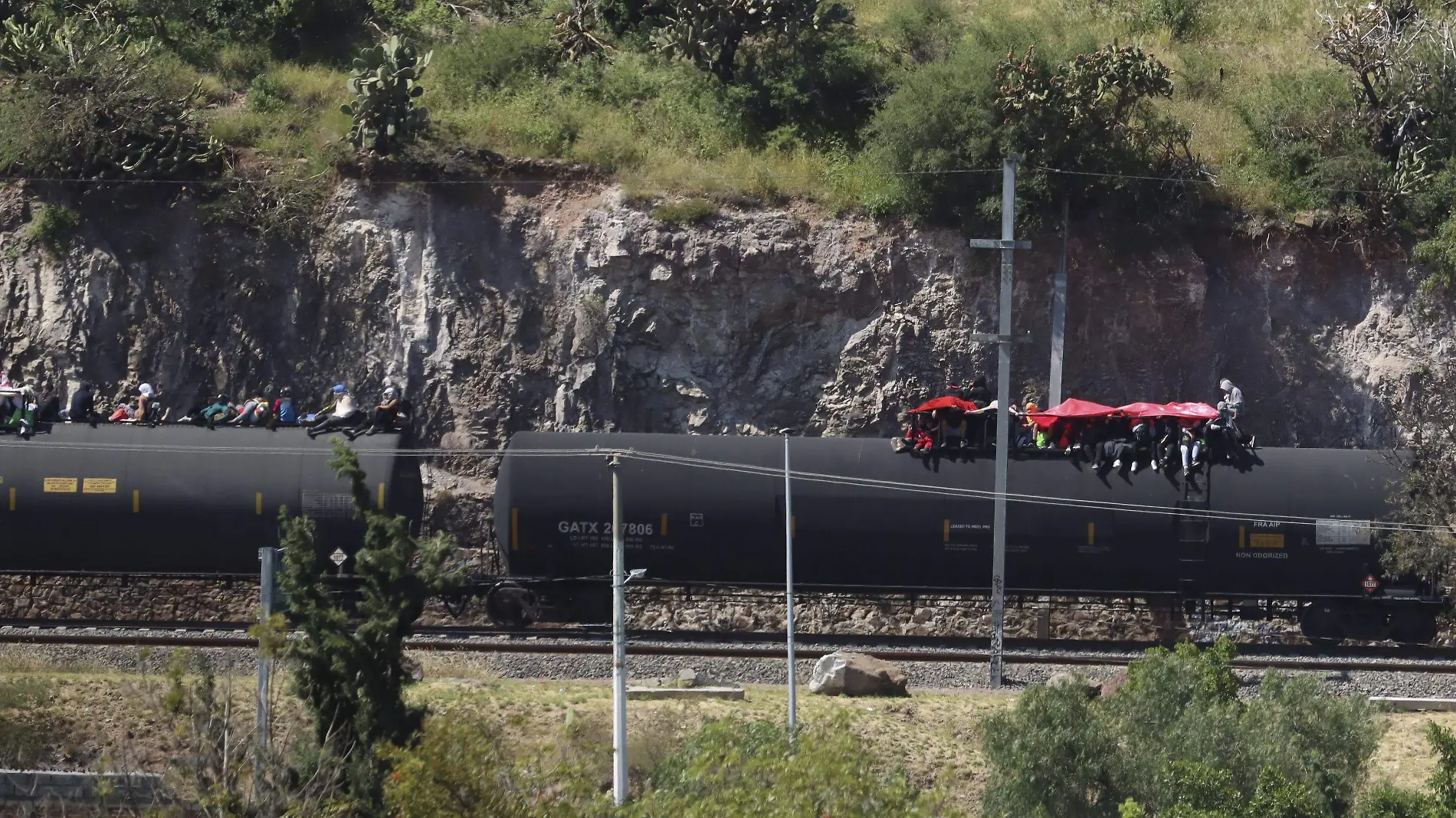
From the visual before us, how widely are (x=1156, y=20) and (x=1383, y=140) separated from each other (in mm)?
8870

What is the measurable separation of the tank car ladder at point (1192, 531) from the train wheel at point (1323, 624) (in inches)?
85.2

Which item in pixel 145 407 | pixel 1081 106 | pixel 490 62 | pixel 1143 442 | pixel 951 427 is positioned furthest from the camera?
pixel 490 62

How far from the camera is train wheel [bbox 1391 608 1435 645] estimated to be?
23.1 metres

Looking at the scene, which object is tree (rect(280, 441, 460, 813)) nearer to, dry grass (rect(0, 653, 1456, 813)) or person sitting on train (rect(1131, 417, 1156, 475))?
dry grass (rect(0, 653, 1456, 813))

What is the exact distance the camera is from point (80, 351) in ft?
105

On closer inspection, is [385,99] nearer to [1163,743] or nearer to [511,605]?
[511,605]

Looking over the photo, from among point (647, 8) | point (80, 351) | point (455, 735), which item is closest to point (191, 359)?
point (80, 351)

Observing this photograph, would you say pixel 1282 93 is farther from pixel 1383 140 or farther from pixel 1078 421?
pixel 1078 421

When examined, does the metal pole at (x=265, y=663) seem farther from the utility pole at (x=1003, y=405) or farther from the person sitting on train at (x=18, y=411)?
the person sitting on train at (x=18, y=411)

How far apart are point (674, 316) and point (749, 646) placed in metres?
10.3

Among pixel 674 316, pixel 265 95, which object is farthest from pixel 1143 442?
pixel 265 95

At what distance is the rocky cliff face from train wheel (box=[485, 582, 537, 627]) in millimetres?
6519

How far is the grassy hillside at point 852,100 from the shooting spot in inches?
1254

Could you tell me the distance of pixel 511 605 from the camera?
78.2 ft
